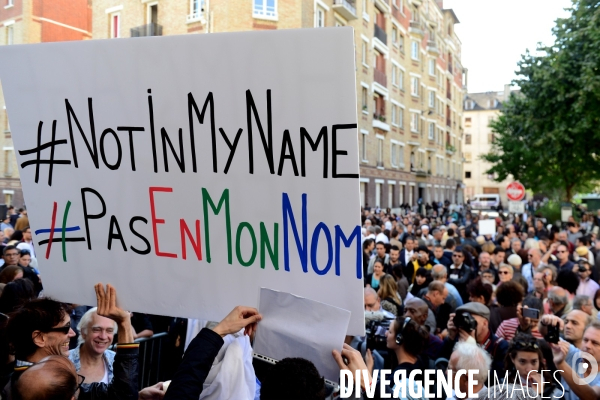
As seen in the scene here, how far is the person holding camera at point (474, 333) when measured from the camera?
3.83 m

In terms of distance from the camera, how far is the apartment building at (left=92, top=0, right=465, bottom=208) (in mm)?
22250

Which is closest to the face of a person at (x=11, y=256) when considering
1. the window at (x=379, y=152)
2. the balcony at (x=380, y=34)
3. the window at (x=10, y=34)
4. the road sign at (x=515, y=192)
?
the road sign at (x=515, y=192)

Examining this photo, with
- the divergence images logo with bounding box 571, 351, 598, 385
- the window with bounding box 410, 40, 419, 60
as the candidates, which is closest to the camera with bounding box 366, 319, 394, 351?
the divergence images logo with bounding box 571, 351, 598, 385

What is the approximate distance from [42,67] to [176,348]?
302 cm

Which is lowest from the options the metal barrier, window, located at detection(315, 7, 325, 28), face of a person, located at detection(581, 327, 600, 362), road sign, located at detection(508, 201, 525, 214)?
the metal barrier

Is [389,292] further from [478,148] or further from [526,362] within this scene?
[478,148]

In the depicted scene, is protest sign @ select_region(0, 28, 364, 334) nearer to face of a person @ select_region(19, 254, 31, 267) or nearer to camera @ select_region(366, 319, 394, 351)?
camera @ select_region(366, 319, 394, 351)

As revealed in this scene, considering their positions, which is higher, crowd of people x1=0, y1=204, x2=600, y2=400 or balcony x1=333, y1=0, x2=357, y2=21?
balcony x1=333, y1=0, x2=357, y2=21

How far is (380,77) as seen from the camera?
32.8 meters

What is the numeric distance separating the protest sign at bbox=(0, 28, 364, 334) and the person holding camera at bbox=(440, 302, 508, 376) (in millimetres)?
2109

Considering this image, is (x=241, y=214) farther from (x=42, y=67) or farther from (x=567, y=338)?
(x=567, y=338)

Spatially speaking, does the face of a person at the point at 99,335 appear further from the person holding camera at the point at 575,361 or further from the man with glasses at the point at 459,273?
the man with glasses at the point at 459,273

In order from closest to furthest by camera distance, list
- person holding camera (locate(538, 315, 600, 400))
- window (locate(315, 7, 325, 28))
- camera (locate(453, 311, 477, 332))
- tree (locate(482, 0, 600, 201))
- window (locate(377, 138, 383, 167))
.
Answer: person holding camera (locate(538, 315, 600, 400)), camera (locate(453, 311, 477, 332)), tree (locate(482, 0, 600, 201)), window (locate(315, 7, 325, 28)), window (locate(377, 138, 383, 167))

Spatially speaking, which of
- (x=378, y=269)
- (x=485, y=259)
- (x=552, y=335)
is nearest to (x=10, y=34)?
(x=378, y=269)
